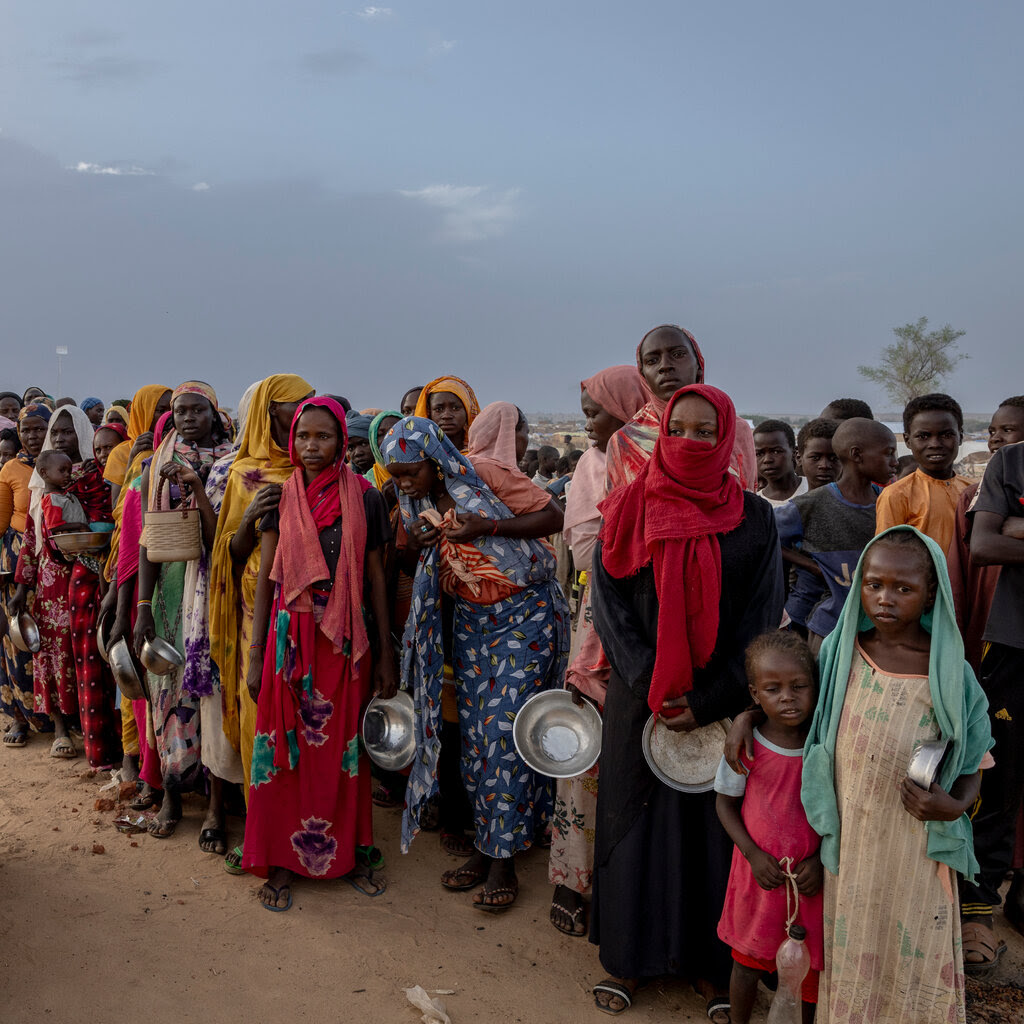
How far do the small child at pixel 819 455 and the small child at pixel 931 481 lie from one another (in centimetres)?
77

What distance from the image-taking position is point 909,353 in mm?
35094

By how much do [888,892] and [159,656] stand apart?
338cm

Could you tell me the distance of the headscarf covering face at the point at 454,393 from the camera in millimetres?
4520

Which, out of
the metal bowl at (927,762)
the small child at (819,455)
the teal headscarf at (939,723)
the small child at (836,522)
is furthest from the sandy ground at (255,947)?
the small child at (819,455)

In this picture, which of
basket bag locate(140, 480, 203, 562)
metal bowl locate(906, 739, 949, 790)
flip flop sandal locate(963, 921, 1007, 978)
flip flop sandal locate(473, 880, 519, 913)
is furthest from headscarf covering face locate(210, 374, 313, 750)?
flip flop sandal locate(963, 921, 1007, 978)

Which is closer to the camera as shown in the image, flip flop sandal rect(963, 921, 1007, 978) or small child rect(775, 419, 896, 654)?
flip flop sandal rect(963, 921, 1007, 978)

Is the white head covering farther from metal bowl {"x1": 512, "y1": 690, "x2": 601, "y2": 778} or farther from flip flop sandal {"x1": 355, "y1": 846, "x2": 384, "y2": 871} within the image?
metal bowl {"x1": 512, "y1": 690, "x2": 601, "y2": 778}

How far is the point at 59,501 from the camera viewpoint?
5.12 m

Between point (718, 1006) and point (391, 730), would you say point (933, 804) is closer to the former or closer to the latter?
point (718, 1006)

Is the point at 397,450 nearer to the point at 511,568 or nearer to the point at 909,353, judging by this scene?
the point at 511,568

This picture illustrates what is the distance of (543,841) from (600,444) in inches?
85.6

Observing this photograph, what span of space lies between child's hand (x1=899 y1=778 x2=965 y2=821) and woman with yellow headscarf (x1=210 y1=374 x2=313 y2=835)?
2.85 m

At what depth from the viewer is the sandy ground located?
3006 mm

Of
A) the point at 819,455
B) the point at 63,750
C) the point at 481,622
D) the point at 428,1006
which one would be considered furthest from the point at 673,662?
the point at 63,750
